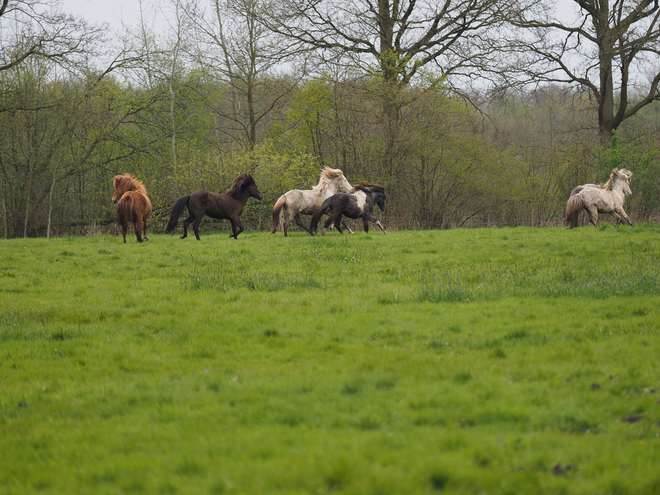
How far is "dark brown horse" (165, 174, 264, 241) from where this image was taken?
17062 mm

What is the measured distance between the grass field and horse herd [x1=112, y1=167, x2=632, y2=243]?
20.1 ft

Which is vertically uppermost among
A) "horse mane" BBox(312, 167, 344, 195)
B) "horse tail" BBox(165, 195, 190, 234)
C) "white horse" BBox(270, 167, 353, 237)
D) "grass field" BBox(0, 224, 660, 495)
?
"horse mane" BBox(312, 167, 344, 195)

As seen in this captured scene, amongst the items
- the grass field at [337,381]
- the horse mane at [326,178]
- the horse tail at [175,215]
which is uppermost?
the horse mane at [326,178]

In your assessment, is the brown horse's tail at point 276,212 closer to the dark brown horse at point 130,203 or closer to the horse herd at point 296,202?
the horse herd at point 296,202

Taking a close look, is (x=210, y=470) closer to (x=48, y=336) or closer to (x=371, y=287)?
(x=48, y=336)

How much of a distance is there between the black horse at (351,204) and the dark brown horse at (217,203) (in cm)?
231

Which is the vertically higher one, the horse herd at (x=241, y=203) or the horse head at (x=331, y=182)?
the horse head at (x=331, y=182)

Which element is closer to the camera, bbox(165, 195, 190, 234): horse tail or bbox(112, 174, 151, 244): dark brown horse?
bbox(112, 174, 151, 244): dark brown horse

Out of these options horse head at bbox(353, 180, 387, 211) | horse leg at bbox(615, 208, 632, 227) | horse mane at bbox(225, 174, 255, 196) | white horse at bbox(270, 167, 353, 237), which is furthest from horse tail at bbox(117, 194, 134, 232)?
A: horse leg at bbox(615, 208, 632, 227)

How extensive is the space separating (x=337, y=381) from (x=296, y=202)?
1339 cm

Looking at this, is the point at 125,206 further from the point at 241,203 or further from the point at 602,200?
the point at 602,200

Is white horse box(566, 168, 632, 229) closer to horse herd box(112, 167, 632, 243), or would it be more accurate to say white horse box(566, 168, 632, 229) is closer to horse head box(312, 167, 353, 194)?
horse herd box(112, 167, 632, 243)

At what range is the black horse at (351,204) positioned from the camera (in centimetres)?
1705

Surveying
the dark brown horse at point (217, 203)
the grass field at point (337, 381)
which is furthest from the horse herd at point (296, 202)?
the grass field at point (337, 381)
